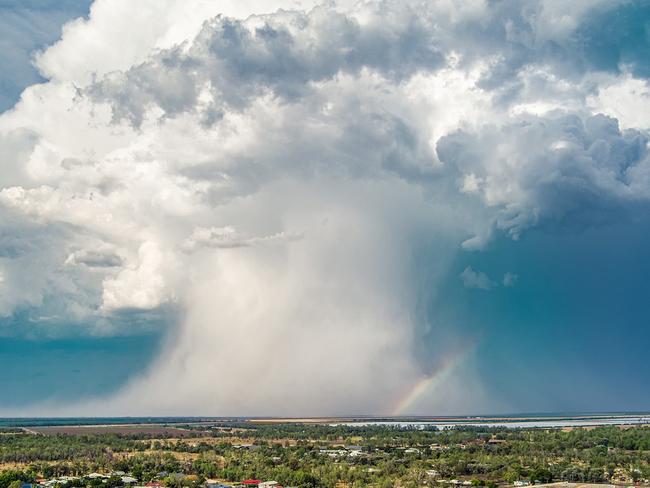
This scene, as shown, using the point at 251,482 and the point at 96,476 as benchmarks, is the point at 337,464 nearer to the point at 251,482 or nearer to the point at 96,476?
the point at 251,482

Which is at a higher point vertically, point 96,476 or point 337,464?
point 96,476

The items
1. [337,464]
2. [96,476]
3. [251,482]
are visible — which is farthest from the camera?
[337,464]

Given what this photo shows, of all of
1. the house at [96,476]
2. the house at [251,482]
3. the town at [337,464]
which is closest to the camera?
the house at [251,482]

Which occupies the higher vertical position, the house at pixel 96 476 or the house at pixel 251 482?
the house at pixel 96 476

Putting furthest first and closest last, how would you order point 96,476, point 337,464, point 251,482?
1. point 337,464
2. point 96,476
3. point 251,482

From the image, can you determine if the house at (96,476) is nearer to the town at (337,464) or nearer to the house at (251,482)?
the town at (337,464)

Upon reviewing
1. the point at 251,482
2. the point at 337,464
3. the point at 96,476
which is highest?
the point at 96,476

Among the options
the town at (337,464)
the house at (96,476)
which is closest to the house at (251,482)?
the town at (337,464)

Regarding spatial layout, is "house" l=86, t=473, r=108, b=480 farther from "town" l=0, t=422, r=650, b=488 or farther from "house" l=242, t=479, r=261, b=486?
"house" l=242, t=479, r=261, b=486

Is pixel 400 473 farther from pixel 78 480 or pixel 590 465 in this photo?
pixel 78 480

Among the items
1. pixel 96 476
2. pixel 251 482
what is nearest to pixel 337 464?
pixel 251 482

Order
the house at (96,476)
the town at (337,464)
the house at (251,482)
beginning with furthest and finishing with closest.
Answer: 1. the house at (96,476)
2. the town at (337,464)
3. the house at (251,482)

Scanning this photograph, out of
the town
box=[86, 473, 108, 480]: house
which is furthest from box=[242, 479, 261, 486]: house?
box=[86, 473, 108, 480]: house
